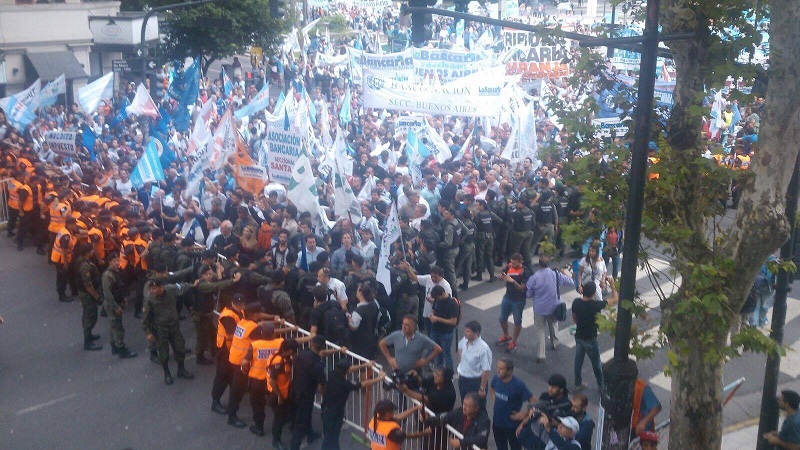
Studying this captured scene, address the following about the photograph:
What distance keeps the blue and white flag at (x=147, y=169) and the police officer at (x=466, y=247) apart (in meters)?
5.88

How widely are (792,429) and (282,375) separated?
16.4 ft

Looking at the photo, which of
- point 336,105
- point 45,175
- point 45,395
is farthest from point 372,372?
point 336,105

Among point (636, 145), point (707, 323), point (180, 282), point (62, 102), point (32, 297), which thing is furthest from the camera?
point (62, 102)

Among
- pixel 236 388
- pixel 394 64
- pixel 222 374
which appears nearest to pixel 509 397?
pixel 236 388

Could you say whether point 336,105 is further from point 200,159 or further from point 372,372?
point 372,372

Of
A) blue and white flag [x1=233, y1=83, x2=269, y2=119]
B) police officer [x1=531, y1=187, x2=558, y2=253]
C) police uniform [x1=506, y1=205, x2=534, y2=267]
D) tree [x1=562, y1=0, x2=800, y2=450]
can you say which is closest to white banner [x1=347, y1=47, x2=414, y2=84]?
blue and white flag [x1=233, y1=83, x2=269, y2=119]

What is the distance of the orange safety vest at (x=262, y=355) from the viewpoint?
8609mm

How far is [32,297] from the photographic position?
13367mm

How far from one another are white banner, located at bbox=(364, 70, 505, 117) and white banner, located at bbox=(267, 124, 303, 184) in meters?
3.52

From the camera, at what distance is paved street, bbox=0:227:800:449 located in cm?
909

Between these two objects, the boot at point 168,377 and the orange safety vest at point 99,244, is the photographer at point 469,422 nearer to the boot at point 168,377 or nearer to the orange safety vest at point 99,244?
the boot at point 168,377

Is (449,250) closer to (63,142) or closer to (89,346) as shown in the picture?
(89,346)

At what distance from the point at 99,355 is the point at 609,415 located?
7831mm

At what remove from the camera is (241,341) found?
8875 mm
